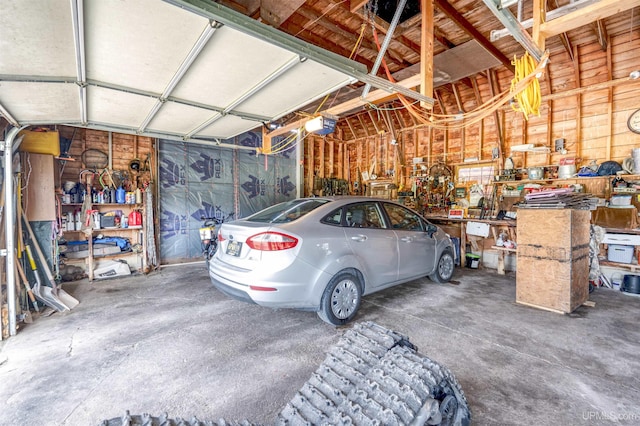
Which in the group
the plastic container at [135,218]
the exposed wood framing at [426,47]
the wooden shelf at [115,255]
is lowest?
the wooden shelf at [115,255]

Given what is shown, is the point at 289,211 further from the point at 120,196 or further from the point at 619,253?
the point at 619,253

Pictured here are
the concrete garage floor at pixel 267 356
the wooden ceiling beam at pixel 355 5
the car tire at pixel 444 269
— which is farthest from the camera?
the car tire at pixel 444 269

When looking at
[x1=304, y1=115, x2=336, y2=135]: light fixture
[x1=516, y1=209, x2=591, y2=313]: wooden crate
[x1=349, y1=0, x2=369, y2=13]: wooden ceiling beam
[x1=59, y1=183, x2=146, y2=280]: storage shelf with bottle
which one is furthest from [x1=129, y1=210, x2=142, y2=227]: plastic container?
[x1=516, y1=209, x2=591, y2=313]: wooden crate

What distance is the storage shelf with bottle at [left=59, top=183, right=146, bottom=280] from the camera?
202 inches

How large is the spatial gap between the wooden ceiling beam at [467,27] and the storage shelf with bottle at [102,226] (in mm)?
6083

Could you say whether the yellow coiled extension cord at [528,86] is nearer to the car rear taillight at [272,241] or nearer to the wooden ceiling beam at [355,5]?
the wooden ceiling beam at [355,5]

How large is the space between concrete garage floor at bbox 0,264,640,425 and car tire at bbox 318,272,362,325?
0.53 ft

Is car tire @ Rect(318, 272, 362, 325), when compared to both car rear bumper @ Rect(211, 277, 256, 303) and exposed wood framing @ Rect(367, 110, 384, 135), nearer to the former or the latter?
car rear bumper @ Rect(211, 277, 256, 303)

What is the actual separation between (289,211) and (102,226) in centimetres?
415

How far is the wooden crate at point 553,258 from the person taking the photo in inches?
Result: 143

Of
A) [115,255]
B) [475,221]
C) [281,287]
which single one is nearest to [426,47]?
[281,287]

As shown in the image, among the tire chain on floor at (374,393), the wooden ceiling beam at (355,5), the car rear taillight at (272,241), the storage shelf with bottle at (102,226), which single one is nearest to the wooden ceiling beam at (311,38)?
the wooden ceiling beam at (355,5)

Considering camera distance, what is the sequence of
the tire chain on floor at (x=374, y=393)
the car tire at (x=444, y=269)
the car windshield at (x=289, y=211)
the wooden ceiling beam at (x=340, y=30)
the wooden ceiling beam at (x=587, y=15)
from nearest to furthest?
the tire chain on floor at (x=374, y=393) → the wooden ceiling beam at (x=587, y=15) → the car windshield at (x=289, y=211) → the wooden ceiling beam at (x=340, y=30) → the car tire at (x=444, y=269)

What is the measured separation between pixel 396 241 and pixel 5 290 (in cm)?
483
